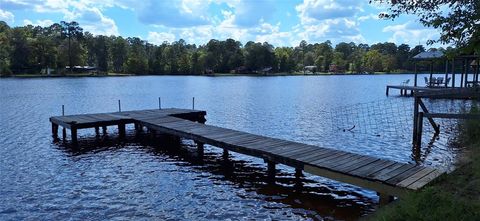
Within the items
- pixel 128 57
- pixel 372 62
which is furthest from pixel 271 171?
pixel 372 62

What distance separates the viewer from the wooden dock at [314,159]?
9.95 meters

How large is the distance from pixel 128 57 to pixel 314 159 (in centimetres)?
14009

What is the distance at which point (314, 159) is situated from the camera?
12211 mm

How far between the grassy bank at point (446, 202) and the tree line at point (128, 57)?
11564cm

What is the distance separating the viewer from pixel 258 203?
11.5 metres

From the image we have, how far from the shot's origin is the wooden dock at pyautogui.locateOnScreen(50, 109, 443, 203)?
9.95 m

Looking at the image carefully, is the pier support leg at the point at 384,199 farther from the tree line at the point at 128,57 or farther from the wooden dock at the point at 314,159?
the tree line at the point at 128,57

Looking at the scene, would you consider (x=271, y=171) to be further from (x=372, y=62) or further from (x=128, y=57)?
(x=372, y=62)

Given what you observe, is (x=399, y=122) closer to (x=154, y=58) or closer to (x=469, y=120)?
(x=469, y=120)

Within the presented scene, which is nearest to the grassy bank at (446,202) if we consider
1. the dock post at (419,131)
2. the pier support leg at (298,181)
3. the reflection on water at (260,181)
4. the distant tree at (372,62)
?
the reflection on water at (260,181)

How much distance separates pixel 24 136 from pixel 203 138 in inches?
470

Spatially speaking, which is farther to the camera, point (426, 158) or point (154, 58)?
point (154, 58)

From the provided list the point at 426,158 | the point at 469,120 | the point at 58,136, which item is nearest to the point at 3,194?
the point at 58,136

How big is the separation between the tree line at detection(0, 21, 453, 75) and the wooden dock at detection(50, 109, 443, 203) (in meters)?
106
